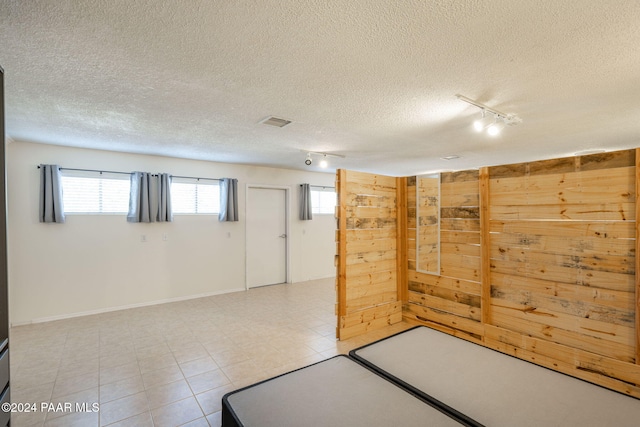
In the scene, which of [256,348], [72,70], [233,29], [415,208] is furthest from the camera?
[415,208]

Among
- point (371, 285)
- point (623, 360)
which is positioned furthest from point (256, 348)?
point (623, 360)

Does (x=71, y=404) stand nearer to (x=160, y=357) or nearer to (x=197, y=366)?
(x=160, y=357)

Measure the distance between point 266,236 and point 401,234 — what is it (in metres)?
3.04

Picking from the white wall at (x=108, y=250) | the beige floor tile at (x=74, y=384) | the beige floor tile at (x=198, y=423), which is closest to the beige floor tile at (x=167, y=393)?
the beige floor tile at (x=198, y=423)

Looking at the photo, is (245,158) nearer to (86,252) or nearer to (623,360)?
(86,252)

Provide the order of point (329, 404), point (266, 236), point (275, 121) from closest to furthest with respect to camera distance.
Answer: point (329, 404) < point (275, 121) < point (266, 236)

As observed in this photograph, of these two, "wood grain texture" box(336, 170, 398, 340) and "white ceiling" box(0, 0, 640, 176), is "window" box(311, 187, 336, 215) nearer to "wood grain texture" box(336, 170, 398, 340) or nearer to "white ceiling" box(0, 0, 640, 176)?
"wood grain texture" box(336, 170, 398, 340)

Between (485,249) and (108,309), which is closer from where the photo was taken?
(485,249)

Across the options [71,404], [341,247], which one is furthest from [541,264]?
[71,404]

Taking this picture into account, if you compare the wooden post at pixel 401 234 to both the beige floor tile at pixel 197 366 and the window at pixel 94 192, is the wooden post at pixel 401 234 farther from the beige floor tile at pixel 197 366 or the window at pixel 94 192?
the window at pixel 94 192

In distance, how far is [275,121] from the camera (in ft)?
10.1

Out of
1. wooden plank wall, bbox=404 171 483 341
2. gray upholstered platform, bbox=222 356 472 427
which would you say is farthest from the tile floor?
gray upholstered platform, bbox=222 356 472 427

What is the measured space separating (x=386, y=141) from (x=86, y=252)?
4.49 metres

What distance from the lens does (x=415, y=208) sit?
3.72 m
